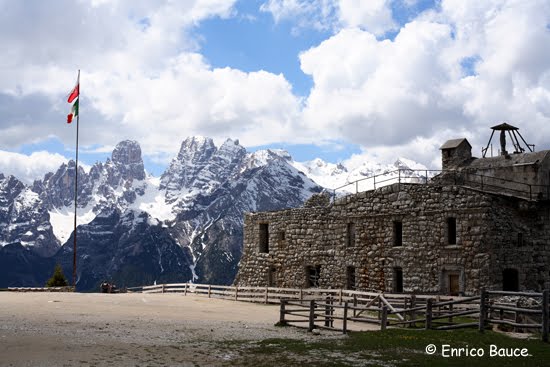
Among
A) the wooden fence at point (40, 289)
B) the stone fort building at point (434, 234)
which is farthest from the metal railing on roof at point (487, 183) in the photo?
the wooden fence at point (40, 289)

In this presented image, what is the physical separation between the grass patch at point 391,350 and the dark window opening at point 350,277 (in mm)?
17686

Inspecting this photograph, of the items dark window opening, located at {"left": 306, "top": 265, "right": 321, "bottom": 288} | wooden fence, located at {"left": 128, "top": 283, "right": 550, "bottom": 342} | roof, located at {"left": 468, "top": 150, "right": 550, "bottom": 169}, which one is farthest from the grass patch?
roof, located at {"left": 468, "top": 150, "right": 550, "bottom": 169}

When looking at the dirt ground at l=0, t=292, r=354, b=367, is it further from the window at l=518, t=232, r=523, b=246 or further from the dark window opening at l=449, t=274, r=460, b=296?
the window at l=518, t=232, r=523, b=246

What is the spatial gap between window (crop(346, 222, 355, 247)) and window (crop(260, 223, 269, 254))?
7.43 meters

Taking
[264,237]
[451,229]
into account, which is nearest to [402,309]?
[451,229]

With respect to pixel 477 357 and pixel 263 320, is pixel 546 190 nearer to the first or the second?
pixel 263 320

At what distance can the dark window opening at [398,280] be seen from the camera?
39.3 meters

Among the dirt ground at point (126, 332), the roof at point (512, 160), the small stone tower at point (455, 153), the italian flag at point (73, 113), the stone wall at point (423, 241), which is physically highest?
the italian flag at point (73, 113)

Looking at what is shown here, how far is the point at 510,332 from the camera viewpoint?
23.8 metres

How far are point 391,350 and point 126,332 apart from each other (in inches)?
360

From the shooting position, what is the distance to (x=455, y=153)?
46.2 m

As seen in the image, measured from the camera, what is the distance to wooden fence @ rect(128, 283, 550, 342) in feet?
78.1

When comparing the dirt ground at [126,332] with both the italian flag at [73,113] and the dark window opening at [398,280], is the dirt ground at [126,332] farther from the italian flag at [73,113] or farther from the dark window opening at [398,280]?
the italian flag at [73,113]

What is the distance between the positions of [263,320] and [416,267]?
11.4 metres
